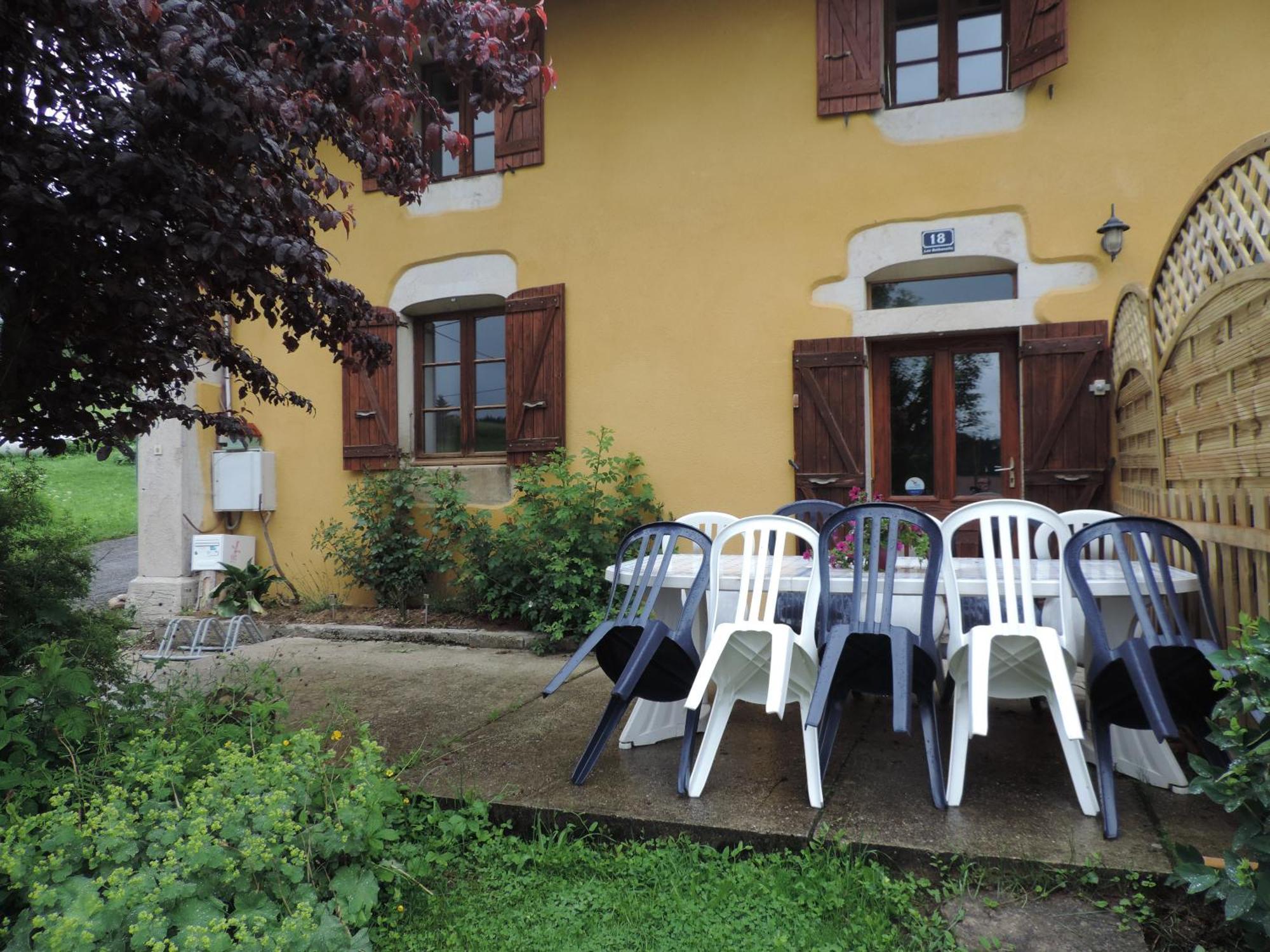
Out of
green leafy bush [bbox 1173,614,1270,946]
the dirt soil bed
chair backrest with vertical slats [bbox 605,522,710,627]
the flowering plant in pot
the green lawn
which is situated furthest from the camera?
the green lawn

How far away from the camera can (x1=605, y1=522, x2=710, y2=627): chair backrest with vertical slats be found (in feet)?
8.64

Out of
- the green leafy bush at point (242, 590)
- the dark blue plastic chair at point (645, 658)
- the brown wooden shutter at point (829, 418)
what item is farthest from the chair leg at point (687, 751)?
the green leafy bush at point (242, 590)

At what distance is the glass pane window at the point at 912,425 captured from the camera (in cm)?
496

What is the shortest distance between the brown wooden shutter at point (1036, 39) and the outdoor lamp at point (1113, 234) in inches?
38.6

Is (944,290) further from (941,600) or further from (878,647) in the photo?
(878,647)

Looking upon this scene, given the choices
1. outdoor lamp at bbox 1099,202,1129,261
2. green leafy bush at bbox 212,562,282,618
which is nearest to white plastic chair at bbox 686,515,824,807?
outdoor lamp at bbox 1099,202,1129,261

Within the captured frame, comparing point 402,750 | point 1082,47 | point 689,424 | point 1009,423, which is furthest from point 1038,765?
point 1082,47

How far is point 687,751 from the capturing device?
2.35 metres

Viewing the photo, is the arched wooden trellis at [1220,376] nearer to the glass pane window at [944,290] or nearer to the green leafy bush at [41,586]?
the glass pane window at [944,290]

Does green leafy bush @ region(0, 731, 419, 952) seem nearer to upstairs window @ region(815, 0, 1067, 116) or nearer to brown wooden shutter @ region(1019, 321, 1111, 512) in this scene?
brown wooden shutter @ region(1019, 321, 1111, 512)

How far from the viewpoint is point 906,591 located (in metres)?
2.60

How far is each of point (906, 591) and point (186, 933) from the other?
219cm

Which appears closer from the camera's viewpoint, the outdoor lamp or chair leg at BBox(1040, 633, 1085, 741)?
chair leg at BBox(1040, 633, 1085, 741)

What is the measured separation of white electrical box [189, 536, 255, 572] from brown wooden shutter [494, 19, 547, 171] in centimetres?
375
